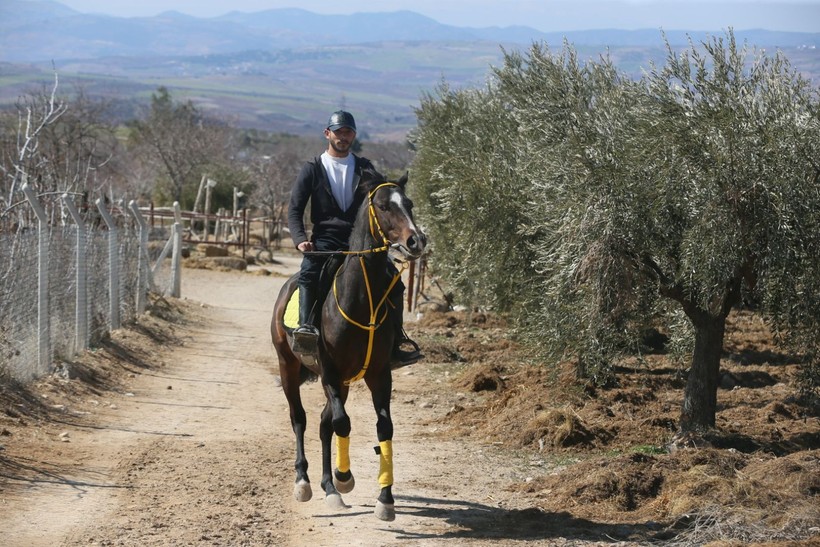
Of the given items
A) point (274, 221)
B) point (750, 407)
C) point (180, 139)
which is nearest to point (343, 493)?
point (750, 407)

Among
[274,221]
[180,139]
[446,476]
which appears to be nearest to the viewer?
[446,476]

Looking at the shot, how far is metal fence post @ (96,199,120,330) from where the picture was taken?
1795 cm

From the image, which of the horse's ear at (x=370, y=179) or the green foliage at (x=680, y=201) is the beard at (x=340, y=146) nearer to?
Answer: the horse's ear at (x=370, y=179)

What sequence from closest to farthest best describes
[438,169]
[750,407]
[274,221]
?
[750,407] < [438,169] < [274,221]

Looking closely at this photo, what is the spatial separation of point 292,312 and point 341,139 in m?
1.51

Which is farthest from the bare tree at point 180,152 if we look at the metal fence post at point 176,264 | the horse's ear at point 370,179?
the horse's ear at point 370,179

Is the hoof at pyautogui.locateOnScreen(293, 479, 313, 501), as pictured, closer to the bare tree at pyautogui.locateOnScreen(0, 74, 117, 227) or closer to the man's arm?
the man's arm

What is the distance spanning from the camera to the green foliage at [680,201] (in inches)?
406

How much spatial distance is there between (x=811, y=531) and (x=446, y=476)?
12.7 ft

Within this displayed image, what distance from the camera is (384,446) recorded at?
8711 millimetres

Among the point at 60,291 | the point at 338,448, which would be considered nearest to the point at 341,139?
the point at 338,448

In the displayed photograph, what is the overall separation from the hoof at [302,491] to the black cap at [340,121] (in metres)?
A: 2.98

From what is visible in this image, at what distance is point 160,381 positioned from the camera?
15875 millimetres

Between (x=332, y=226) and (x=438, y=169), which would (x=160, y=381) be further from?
(x=332, y=226)
